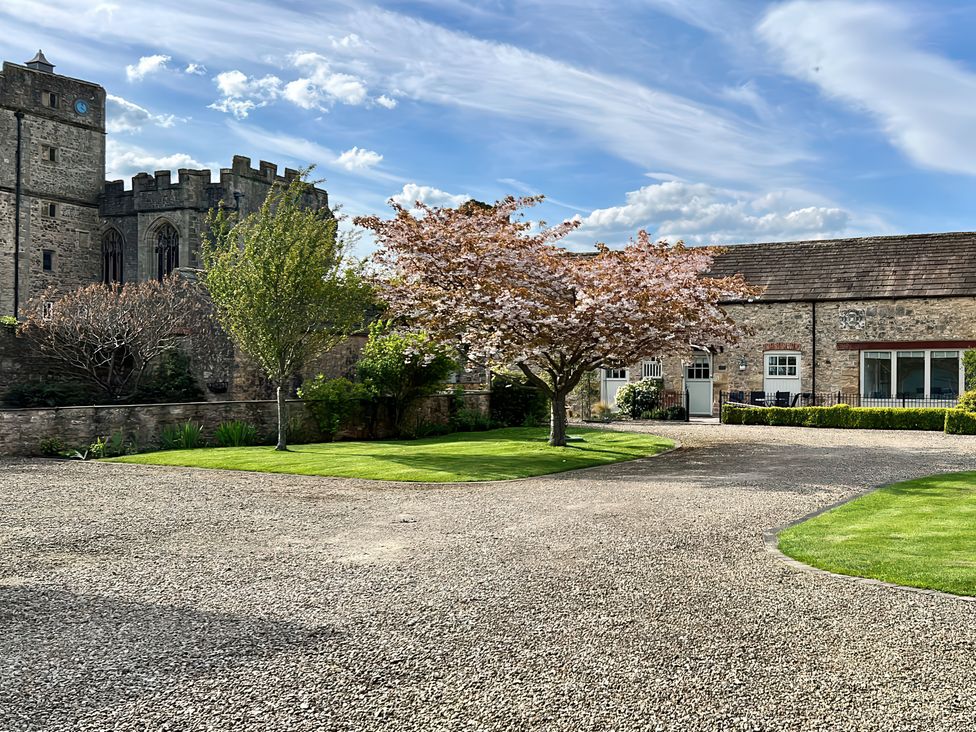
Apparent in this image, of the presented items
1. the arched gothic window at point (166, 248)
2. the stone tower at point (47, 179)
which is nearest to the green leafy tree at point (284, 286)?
the arched gothic window at point (166, 248)

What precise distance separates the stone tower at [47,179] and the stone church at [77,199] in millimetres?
46

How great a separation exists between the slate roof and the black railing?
10.4 ft

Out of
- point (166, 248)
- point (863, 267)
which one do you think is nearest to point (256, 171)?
point (166, 248)

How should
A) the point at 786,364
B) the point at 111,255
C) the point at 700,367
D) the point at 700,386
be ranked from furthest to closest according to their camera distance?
the point at 111,255
the point at 700,367
the point at 700,386
the point at 786,364

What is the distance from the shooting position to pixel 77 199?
4172 cm

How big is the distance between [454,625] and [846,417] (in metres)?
19.5

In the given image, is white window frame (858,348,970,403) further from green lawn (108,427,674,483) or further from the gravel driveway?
the gravel driveway

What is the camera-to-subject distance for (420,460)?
611 inches

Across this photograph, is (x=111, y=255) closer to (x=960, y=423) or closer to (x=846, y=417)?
(x=846, y=417)

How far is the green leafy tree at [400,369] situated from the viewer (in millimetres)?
20422

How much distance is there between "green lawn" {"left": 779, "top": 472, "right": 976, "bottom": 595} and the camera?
22.3 feet

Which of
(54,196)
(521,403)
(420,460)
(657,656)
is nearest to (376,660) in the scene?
(657,656)

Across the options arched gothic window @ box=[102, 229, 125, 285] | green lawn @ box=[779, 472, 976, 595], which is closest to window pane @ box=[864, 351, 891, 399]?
green lawn @ box=[779, 472, 976, 595]

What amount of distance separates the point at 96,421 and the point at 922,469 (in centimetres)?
1540
